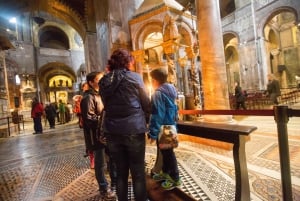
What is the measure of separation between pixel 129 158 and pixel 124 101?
61cm

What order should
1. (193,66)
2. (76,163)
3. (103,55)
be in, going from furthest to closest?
1. (103,55)
2. (193,66)
3. (76,163)

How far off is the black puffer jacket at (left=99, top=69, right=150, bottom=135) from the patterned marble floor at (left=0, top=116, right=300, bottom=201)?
135cm

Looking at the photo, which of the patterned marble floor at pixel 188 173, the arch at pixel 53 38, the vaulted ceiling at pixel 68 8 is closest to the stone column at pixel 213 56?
the patterned marble floor at pixel 188 173

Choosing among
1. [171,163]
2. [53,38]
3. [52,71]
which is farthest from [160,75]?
[53,38]

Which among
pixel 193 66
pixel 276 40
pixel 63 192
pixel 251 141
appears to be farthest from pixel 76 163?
pixel 276 40

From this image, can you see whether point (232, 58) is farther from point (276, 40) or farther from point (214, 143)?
point (214, 143)

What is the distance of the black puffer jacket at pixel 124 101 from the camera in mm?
2078

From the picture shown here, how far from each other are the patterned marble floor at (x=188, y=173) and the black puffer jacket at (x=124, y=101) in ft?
4.42

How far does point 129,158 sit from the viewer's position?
2.20 meters

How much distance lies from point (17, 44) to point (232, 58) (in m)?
27.1

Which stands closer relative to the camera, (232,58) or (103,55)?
(103,55)

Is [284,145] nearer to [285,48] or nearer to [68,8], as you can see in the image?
[68,8]

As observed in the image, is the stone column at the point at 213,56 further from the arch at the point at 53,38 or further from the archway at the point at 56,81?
the arch at the point at 53,38

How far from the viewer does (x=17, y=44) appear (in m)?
25.7
